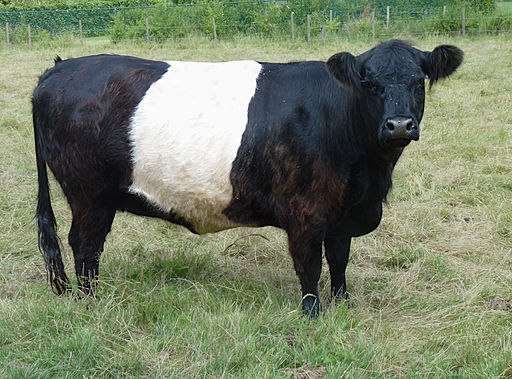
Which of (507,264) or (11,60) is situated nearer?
(507,264)

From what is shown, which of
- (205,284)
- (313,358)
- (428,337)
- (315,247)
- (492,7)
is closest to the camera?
(313,358)

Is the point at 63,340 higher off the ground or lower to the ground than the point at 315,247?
lower

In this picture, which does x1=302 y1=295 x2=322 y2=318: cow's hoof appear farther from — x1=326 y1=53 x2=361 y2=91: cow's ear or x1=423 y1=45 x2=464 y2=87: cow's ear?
x1=423 y1=45 x2=464 y2=87: cow's ear

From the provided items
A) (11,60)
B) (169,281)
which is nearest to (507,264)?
(169,281)

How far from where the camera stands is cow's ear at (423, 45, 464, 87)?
334 centimetres

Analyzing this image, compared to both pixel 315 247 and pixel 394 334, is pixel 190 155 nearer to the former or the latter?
pixel 315 247

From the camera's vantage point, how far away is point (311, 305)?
11.9ft

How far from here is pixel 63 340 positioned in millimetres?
3029

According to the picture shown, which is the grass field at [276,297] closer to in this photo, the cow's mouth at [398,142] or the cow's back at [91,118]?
the cow's back at [91,118]

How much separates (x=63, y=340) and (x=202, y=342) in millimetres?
714

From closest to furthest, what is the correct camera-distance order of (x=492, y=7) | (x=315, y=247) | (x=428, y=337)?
1. (x=428, y=337)
2. (x=315, y=247)
3. (x=492, y=7)

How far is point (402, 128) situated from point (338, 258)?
119 cm

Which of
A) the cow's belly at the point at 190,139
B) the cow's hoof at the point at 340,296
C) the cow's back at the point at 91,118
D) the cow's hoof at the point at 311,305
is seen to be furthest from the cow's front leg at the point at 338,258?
the cow's back at the point at 91,118

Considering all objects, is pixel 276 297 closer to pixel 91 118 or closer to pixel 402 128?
pixel 402 128
